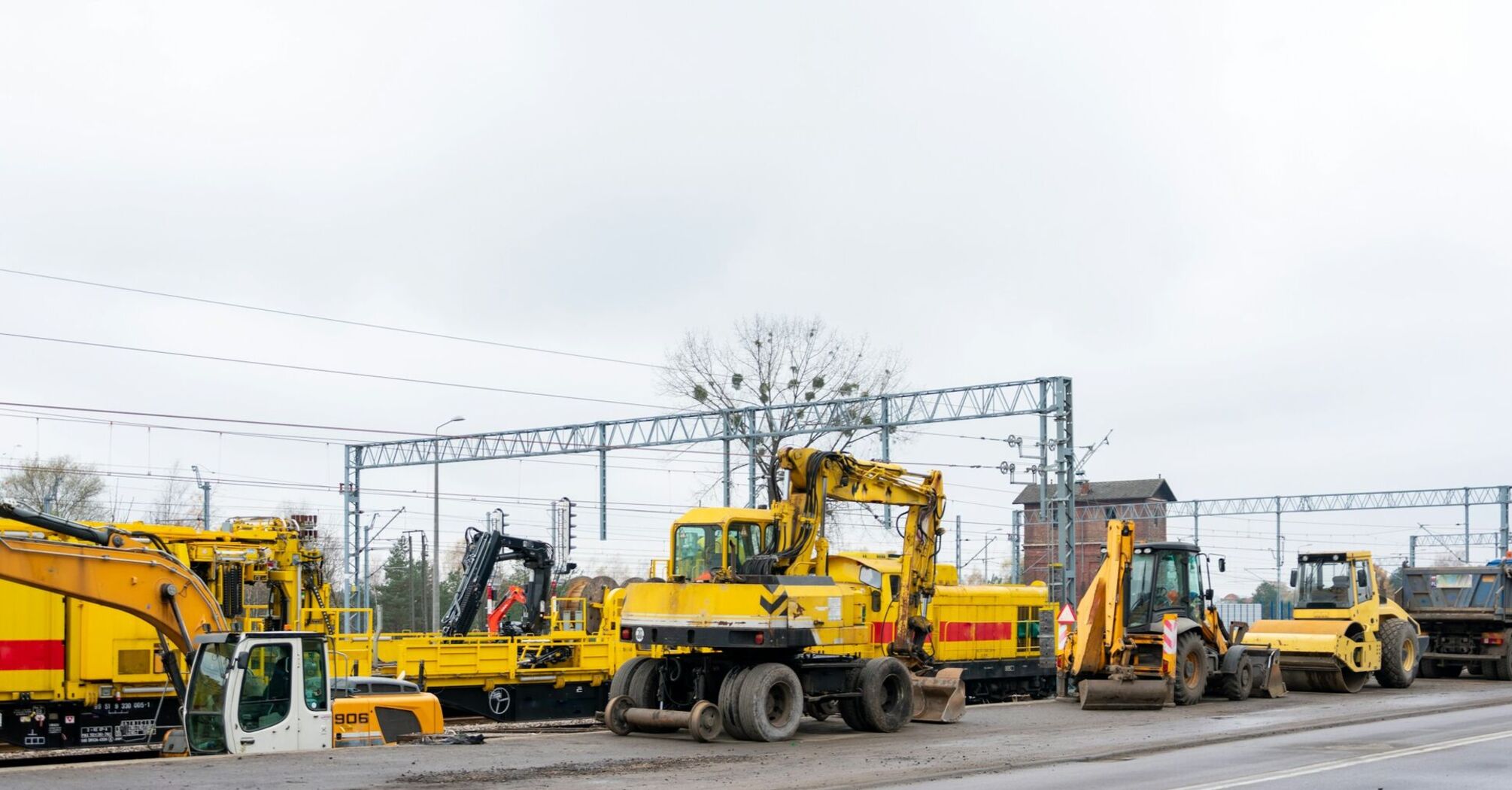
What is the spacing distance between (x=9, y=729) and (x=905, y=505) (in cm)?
1326

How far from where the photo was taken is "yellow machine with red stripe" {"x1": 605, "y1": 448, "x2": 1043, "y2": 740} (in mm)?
19719

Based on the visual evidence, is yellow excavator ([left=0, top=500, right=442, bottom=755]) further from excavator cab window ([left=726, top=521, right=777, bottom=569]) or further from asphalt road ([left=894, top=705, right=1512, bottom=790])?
asphalt road ([left=894, top=705, right=1512, bottom=790])

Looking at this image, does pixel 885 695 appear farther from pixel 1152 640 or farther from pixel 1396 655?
pixel 1396 655

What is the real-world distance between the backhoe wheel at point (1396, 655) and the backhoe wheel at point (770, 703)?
49.2ft

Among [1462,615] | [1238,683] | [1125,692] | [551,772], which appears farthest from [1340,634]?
[551,772]

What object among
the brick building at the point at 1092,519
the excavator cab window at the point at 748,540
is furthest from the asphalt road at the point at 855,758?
the brick building at the point at 1092,519

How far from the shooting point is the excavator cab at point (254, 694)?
16.8 meters

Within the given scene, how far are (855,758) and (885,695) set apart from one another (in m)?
4.00

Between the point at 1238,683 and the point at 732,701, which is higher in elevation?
the point at 732,701

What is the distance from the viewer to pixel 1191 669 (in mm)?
26109

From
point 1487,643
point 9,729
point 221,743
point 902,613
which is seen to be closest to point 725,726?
point 902,613

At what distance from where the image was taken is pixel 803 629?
20016 mm

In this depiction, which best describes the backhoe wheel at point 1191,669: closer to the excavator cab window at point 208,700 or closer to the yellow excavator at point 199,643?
the yellow excavator at point 199,643

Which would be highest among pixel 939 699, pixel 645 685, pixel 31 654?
pixel 31 654
